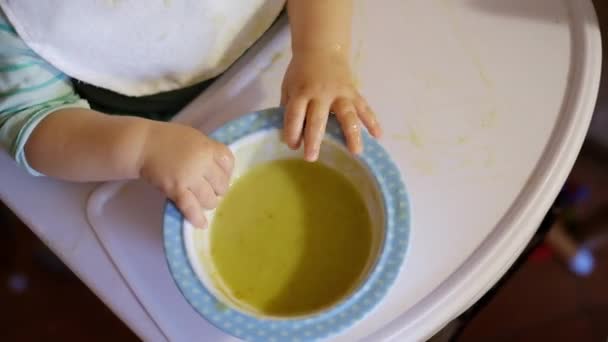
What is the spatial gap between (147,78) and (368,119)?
21 cm

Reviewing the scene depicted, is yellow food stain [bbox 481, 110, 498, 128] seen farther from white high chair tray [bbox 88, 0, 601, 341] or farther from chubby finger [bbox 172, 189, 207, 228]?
chubby finger [bbox 172, 189, 207, 228]

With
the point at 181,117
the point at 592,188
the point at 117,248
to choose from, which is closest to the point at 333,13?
the point at 181,117

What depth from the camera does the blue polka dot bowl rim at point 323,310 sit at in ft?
1.31

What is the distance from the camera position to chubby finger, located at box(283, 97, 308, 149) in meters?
0.46

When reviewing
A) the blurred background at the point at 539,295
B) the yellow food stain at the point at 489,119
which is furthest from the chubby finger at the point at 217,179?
the blurred background at the point at 539,295

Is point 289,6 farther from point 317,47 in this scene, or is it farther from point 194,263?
point 194,263

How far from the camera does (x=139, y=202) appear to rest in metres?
0.50

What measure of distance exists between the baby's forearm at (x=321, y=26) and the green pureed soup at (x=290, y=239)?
0.32 feet

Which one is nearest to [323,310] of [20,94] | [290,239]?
[290,239]

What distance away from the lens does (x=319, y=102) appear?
0.47m

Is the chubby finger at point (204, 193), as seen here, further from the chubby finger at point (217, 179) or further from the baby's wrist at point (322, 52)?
the baby's wrist at point (322, 52)

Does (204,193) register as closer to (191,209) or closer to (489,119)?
(191,209)

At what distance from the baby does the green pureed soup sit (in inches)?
1.0

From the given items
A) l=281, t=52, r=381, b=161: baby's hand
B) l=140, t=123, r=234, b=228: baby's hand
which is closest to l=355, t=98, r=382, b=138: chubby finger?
l=281, t=52, r=381, b=161: baby's hand
